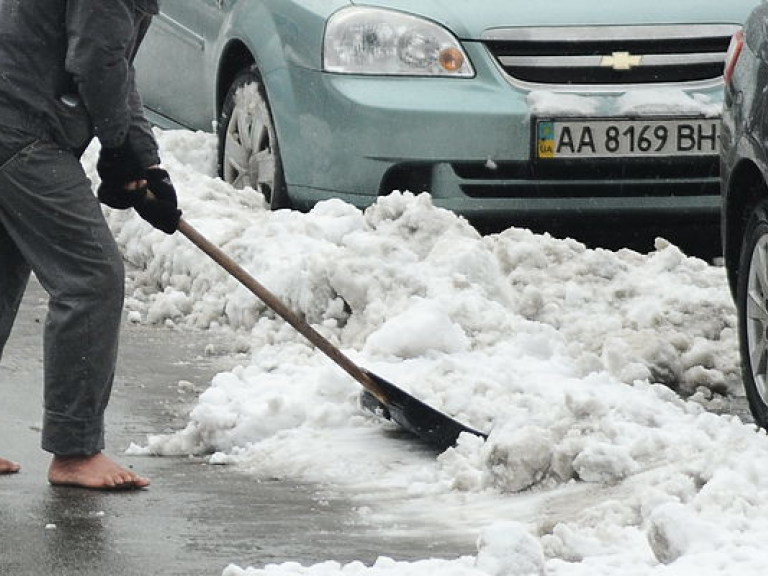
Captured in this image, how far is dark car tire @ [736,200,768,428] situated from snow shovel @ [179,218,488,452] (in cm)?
82

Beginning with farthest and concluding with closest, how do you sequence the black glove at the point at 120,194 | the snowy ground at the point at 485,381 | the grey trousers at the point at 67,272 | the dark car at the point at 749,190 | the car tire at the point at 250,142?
the car tire at the point at 250,142 < the dark car at the point at 749,190 < the black glove at the point at 120,194 < the grey trousers at the point at 67,272 < the snowy ground at the point at 485,381

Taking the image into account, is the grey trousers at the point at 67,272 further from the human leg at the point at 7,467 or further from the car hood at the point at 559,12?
the car hood at the point at 559,12

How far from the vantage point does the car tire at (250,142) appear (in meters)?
9.29

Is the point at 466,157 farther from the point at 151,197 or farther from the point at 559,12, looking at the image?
the point at 151,197

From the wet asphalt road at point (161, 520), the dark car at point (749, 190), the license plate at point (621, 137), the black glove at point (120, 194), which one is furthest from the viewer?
the license plate at point (621, 137)

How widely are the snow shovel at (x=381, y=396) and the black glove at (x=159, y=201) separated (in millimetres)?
60

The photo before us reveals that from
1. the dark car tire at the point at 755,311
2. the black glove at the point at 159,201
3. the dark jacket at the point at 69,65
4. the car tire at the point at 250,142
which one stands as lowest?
the car tire at the point at 250,142

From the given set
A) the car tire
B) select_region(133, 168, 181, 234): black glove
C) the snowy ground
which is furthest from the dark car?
the car tire

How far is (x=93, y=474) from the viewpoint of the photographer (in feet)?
20.2

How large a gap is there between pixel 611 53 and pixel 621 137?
366mm

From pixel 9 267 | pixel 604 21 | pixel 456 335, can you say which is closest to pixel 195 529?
pixel 9 267

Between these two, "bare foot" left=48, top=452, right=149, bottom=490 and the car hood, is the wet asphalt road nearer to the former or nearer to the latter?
"bare foot" left=48, top=452, right=149, bottom=490

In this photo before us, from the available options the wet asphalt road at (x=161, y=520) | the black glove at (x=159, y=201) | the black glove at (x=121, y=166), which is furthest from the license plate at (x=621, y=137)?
the black glove at (x=121, y=166)

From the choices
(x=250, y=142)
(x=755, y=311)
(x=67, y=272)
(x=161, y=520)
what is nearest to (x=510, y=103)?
(x=250, y=142)
